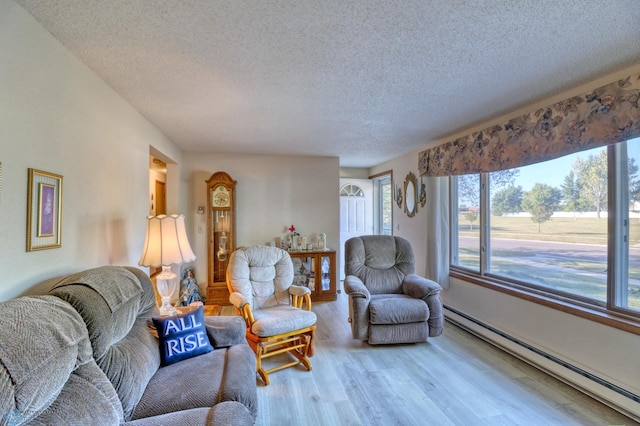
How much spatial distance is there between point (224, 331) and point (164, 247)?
78 cm

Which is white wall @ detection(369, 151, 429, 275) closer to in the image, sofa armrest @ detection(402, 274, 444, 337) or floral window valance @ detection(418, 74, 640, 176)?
floral window valance @ detection(418, 74, 640, 176)

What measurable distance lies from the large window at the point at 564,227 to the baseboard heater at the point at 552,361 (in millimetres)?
501

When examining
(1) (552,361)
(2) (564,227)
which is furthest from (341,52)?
(1) (552,361)

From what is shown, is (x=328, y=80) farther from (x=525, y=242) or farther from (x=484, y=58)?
(x=525, y=242)

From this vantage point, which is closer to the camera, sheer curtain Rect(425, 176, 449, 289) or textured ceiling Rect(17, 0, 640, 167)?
textured ceiling Rect(17, 0, 640, 167)

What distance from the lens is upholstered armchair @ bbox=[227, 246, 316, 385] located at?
2.45 meters

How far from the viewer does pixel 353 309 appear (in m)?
2.92

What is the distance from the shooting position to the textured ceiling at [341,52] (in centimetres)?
137

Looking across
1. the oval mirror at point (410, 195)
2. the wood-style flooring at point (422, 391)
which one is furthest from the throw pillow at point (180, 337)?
the oval mirror at point (410, 195)

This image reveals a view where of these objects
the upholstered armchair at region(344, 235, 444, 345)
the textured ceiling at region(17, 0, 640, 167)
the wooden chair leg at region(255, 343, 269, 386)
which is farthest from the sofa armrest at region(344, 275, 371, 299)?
the textured ceiling at region(17, 0, 640, 167)

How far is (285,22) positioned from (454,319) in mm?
3559

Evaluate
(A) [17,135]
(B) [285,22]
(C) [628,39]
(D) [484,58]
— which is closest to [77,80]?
(A) [17,135]

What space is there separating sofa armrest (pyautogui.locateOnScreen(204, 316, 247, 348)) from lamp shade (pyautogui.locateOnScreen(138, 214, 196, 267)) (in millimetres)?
546

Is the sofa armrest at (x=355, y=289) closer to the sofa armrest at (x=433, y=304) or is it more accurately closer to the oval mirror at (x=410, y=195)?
the sofa armrest at (x=433, y=304)
